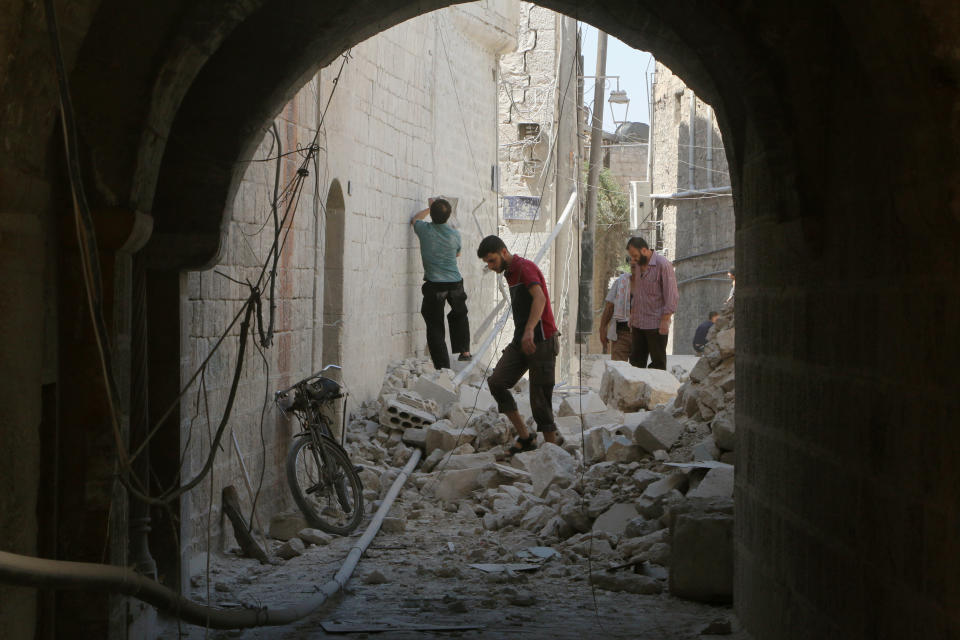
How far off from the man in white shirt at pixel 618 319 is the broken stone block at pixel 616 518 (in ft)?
13.4

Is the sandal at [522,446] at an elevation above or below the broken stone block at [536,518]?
above

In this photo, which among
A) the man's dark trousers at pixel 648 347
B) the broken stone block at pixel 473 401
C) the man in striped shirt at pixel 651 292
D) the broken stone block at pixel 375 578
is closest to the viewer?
the broken stone block at pixel 375 578

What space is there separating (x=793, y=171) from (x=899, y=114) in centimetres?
123

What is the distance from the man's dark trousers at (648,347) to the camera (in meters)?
10.7

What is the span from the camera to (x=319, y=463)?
7.31 meters

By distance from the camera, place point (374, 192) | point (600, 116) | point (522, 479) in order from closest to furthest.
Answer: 1. point (522, 479)
2. point (374, 192)
3. point (600, 116)

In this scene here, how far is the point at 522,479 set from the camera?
28.5 feet

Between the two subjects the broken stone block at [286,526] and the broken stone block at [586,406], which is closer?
the broken stone block at [286,526]

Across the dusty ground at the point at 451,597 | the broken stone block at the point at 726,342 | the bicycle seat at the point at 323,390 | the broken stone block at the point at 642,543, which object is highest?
the broken stone block at the point at 726,342

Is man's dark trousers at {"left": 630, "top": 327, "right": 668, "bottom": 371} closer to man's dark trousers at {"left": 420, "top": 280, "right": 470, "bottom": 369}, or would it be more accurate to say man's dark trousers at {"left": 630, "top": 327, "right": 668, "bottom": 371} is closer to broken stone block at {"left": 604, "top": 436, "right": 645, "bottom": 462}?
man's dark trousers at {"left": 420, "top": 280, "right": 470, "bottom": 369}

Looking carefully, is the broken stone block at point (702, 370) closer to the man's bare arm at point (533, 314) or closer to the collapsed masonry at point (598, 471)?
the collapsed masonry at point (598, 471)

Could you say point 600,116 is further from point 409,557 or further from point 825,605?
point 825,605

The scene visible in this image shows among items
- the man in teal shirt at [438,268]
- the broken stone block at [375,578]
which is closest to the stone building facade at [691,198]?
the man in teal shirt at [438,268]

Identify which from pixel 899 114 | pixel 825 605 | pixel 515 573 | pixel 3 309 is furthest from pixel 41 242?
pixel 515 573
